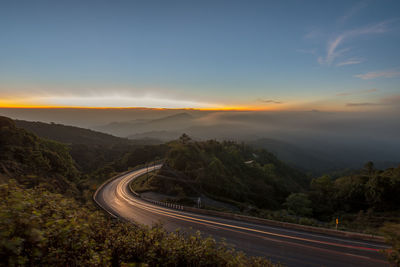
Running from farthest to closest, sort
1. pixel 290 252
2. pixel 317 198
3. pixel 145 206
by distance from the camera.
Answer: pixel 317 198
pixel 145 206
pixel 290 252

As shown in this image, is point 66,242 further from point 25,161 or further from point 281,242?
point 25,161

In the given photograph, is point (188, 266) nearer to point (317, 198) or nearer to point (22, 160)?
point (22, 160)

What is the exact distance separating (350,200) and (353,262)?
124 ft

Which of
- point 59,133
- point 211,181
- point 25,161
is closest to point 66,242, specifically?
point 25,161

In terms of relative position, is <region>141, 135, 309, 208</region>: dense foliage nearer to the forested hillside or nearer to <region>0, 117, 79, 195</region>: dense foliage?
<region>0, 117, 79, 195</region>: dense foliage

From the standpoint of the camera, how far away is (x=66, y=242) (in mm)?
3820

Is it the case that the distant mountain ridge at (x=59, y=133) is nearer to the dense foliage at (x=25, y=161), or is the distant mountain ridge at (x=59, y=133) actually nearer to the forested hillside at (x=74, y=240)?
the dense foliage at (x=25, y=161)

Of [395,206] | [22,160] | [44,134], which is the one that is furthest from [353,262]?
[44,134]

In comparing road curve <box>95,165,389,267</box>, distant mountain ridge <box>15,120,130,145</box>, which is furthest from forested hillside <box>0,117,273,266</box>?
distant mountain ridge <box>15,120,130,145</box>

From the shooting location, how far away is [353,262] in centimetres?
1180

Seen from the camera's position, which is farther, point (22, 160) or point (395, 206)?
point (395, 206)

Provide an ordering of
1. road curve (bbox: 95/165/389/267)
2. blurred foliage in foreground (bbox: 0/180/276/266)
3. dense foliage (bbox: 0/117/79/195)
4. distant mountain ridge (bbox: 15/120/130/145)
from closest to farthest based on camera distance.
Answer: blurred foliage in foreground (bbox: 0/180/276/266) < road curve (bbox: 95/165/389/267) < dense foliage (bbox: 0/117/79/195) < distant mountain ridge (bbox: 15/120/130/145)

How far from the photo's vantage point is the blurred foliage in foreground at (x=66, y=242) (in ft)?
9.66

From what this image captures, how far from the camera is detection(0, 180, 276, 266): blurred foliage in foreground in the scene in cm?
295
